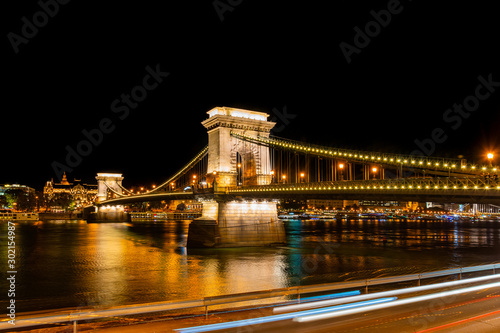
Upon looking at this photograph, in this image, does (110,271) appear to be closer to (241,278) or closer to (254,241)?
(241,278)

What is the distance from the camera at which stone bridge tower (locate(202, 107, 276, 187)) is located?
129ft

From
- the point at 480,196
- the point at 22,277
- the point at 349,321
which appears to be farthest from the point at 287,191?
the point at 349,321

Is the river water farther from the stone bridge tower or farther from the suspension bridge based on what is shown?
the stone bridge tower

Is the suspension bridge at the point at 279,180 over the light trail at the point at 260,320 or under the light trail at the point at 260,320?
over

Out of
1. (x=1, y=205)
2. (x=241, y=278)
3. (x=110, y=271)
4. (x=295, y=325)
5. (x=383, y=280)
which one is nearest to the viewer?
(x=295, y=325)

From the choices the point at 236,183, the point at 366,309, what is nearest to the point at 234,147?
the point at 236,183

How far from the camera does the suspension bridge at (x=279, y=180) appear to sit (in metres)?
20.9

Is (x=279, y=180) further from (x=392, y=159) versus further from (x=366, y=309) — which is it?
(x=366, y=309)

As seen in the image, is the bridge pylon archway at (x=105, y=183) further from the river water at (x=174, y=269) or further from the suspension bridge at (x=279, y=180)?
the river water at (x=174, y=269)

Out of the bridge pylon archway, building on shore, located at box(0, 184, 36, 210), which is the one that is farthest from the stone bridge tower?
building on shore, located at box(0, 184, 36, 210)

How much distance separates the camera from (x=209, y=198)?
37.0 meters

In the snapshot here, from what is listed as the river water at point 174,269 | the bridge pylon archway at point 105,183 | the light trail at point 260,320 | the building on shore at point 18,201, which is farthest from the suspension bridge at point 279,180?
the building on shore at point 18,201

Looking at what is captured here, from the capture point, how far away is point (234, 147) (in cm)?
3966

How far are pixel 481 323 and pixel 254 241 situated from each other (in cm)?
2882
